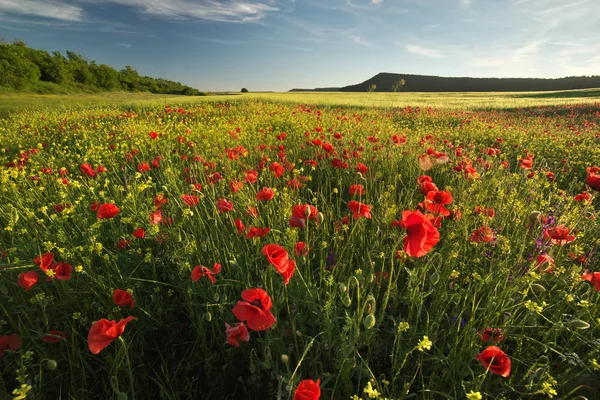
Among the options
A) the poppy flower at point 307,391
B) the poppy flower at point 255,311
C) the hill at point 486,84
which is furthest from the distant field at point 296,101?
the hill at point 486,84

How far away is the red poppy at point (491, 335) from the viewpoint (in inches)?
49.2

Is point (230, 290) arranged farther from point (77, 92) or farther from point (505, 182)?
point (77, 92)

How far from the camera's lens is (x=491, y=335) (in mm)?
1270

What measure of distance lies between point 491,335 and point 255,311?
1.00 metres

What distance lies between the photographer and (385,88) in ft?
221

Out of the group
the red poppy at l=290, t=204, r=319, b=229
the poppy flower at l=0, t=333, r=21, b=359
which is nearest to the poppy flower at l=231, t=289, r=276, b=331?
the red poppy at l=290, t=204, r=319, b=229

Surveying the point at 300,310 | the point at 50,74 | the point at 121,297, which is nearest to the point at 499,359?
the point at 300,310

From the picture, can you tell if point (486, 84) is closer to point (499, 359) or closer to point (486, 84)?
point (486, 84)

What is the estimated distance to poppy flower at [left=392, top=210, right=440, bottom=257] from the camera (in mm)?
1066

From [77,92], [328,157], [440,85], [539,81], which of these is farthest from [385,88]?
[328,157]

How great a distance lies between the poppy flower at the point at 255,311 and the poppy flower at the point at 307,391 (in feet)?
0.69

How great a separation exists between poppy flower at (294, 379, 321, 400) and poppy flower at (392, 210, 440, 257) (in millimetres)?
530

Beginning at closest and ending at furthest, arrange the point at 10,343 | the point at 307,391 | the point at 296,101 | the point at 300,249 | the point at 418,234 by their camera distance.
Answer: the point at 307,391 → the point at 418,234 → the point at 10,343 → the point at 300,249 → the point at 296,101

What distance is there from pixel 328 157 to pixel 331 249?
2.01m
